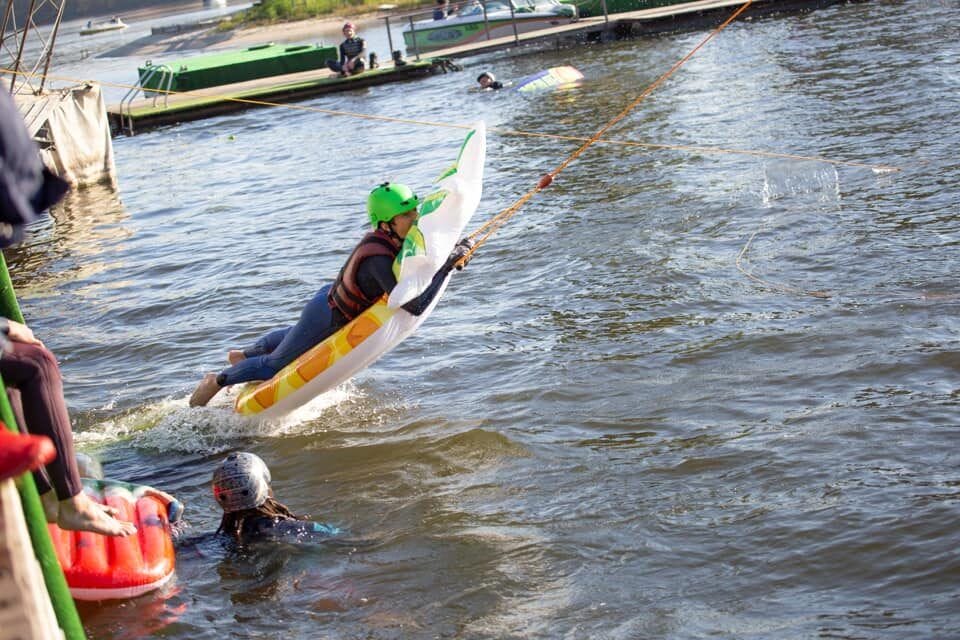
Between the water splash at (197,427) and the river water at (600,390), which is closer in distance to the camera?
the river water at (600,390)

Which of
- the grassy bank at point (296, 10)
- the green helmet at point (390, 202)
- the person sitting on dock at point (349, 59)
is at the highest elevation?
the grassy bank at point (296, 10)

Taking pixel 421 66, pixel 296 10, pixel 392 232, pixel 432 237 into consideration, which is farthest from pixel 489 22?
pixel 296 10

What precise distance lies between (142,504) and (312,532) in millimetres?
956

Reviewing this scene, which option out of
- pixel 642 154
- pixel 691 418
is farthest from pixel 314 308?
pixel 642 154

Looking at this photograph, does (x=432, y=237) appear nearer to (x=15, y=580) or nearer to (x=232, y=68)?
(x=15, y=580)

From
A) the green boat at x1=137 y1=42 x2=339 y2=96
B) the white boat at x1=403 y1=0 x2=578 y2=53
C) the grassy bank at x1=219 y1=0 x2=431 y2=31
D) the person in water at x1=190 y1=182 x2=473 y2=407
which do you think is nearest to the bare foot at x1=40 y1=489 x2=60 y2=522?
the person in water at x1=190 y1=182 x2=473 y2=407

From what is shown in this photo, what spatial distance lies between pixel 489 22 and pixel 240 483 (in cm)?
2688

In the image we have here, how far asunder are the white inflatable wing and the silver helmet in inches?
80.1

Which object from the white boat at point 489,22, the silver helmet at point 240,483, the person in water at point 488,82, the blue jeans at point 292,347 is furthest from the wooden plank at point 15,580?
the white boat at point 489,22

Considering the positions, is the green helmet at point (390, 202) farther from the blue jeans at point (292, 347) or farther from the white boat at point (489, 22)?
the white boat at point (489, 22)

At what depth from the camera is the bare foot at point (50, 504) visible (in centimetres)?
472

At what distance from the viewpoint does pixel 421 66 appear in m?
27.5

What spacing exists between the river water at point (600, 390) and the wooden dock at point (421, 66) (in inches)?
353

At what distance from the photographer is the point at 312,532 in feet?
21.1
